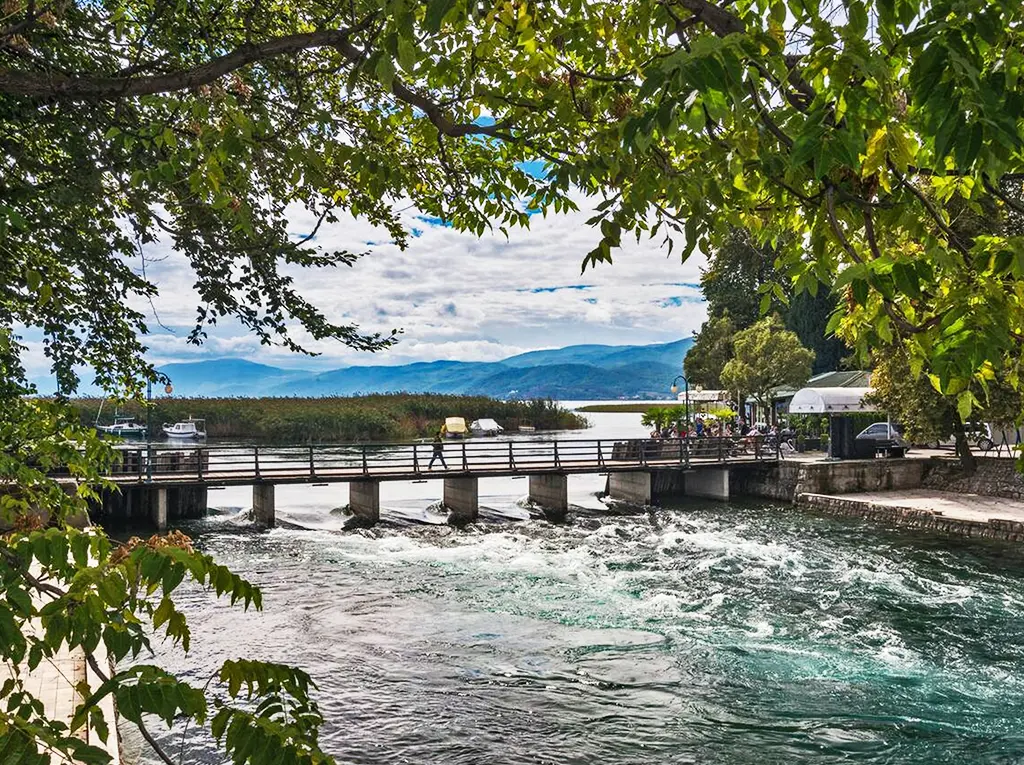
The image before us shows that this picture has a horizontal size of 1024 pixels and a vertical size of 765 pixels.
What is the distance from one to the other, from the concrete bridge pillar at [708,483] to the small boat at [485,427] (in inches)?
1458

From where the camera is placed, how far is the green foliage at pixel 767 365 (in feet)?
150

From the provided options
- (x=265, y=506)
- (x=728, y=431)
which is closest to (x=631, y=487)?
(x=265, y=506)

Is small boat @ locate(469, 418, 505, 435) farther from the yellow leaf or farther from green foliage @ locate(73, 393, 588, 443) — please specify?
the yellow leaf

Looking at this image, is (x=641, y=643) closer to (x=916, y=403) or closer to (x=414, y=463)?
(x=414, y=463)

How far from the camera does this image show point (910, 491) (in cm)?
2938

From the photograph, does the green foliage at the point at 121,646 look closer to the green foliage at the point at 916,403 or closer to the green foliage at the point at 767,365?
the green foliage at the point at 916,403

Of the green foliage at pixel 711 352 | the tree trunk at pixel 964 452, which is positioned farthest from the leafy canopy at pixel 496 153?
the green foliage at pixel 711 352

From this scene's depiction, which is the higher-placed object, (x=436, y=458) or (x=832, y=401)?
(x=832, y=401)

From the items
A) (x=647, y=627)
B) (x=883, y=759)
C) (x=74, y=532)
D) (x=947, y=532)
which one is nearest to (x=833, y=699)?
(x=883, y=759)

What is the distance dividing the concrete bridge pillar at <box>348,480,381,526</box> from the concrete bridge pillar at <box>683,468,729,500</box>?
12.5 metres

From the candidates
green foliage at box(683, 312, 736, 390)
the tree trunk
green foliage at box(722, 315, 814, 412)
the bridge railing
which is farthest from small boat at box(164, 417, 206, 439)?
the tree trunk

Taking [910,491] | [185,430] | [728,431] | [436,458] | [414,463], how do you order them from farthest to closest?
[185,430], [728,431], [436,458], [910,491], [414,463]

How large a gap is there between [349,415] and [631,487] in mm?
36682

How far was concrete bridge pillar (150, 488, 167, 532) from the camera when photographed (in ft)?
82.2
